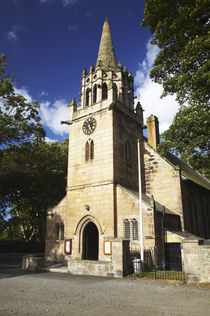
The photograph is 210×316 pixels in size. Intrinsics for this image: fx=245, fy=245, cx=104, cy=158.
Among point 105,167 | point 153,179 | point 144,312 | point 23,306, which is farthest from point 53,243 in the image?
point 144,312

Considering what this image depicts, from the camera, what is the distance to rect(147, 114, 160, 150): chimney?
92.6ft

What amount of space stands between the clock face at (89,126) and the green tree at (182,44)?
31.5ft

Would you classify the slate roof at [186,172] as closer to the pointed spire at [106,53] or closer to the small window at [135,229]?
the small window at [135,229]

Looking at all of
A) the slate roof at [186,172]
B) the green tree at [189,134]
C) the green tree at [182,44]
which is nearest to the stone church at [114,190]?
the slate roof at [186,172]

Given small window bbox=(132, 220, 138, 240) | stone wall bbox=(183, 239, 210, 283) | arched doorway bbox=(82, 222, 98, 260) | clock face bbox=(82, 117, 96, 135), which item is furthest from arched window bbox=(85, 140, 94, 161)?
stone wall bbox=(183, 239, 210, 283)

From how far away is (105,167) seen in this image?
73.8ft

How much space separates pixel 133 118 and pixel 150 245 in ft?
46.2

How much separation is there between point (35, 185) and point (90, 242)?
15309 mm

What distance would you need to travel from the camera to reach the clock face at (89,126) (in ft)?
82.1

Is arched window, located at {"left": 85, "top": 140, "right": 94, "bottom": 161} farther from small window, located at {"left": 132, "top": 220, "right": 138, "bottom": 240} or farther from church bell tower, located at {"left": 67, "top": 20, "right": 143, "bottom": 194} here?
small window, located at {"left": 132, "top": 220, "right": 138, "bottom": 240}

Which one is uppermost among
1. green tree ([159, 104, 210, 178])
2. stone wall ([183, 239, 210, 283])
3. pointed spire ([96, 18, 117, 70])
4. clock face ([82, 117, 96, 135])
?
pointed spire ([96, 18, 117, 70])

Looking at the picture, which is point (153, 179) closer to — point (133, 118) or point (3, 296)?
point (133, 118)

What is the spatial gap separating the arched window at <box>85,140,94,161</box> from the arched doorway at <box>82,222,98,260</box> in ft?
20.7

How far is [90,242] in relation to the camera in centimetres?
2330
